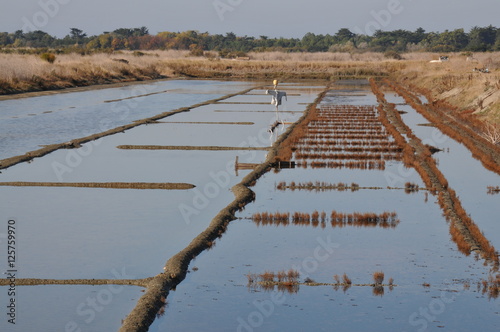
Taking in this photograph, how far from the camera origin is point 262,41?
114250 millimetres

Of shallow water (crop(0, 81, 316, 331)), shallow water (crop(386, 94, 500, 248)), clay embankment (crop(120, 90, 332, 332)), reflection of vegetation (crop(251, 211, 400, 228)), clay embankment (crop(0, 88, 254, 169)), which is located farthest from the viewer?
clay embankment (crop(0, 88, 254, 169))

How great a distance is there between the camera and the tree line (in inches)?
3777

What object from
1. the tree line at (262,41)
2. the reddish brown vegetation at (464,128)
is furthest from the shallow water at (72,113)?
the tree line at (262,41)

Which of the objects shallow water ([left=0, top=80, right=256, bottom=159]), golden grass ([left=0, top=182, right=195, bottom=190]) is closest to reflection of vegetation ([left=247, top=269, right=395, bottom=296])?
golden grass ([left=0, top=182, right=195, bottom=190])

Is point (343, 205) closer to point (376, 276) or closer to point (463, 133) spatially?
point (376, 276)

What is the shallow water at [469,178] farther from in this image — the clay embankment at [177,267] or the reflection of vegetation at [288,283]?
the clay embankment at [177,267]

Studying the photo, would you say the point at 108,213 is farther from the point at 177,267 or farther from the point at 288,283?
the point at 288,283

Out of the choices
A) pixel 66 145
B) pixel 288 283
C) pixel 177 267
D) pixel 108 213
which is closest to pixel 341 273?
pixel 288 283

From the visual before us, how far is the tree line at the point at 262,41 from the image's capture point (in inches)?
3777

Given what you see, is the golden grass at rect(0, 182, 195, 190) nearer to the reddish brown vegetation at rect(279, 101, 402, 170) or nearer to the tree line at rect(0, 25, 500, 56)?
the reddish brown vegetation at rect(279, 101, 402, 170)

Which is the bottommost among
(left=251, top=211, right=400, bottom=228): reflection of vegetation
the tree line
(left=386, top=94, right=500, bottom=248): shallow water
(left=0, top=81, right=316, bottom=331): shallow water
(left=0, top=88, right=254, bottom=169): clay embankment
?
(left=386, top=94, right=500, bottom=248): shallow water

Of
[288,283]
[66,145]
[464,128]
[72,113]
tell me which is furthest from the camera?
[72,113]

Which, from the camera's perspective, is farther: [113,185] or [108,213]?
[113,185]

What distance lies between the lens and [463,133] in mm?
17312
